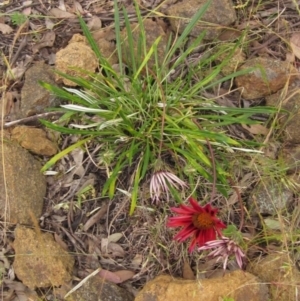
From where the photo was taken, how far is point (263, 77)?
2.41 m

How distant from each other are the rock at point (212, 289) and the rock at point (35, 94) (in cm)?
94

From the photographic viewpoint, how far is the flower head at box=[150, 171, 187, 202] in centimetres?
208

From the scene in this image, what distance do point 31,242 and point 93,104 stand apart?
2.09 feet

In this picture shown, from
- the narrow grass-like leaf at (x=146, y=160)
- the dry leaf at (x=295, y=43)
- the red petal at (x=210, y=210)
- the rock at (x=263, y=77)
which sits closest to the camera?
the red petal at (x=210, y=210)

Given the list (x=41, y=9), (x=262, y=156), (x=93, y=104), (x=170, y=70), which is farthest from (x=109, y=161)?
Result: (x=41, y=9)

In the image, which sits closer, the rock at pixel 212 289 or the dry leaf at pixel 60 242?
the rock at pixel 212 289

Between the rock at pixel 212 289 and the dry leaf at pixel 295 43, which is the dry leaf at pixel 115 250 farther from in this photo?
the dry leaf at pixel 295 43

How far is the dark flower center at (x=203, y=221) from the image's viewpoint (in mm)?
1822

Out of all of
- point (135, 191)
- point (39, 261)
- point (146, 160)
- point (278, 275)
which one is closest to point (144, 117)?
point (146, 160)

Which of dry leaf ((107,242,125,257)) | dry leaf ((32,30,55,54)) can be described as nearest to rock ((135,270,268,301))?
dry leaf ((107,242,125,257))

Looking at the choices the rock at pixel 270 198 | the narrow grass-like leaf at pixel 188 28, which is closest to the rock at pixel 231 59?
the narrow grass-like leaf at pixel 188 28

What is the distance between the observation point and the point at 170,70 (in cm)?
232

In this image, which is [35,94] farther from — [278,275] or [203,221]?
[278,275]

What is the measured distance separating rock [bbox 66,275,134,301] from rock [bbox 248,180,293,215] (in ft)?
2.16
